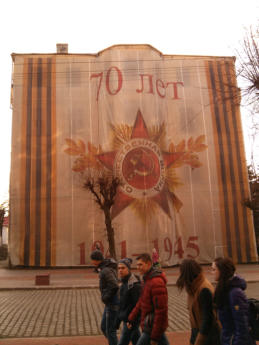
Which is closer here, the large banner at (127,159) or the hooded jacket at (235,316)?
the hooded jacket at (235,316)

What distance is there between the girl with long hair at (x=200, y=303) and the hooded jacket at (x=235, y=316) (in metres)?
0.10

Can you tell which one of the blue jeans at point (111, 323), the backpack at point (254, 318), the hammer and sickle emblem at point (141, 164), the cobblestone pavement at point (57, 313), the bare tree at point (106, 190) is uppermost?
the hammer and sickle emblem at point (141, 164)

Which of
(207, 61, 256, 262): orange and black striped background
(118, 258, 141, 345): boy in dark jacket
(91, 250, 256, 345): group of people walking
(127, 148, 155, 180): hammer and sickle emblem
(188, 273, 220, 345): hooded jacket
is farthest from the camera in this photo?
(207, 61, 256, 262): orange and black striped background

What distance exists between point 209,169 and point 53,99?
11.5 meters

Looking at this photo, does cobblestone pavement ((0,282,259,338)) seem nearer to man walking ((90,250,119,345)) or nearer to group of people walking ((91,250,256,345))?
man walking ((90,250,119,345))

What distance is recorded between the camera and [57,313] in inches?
377

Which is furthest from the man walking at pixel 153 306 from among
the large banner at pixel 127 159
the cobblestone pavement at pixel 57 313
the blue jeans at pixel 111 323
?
the large banner at pixel 127 159

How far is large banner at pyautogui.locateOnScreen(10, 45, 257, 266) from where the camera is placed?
77.4 ft

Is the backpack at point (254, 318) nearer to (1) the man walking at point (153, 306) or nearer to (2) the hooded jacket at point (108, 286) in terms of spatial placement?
(1) the man walking at point (153, 306)

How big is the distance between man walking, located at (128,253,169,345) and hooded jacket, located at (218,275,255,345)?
0.68m

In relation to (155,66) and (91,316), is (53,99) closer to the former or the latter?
(155,66)

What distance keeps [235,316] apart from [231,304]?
0.11 m

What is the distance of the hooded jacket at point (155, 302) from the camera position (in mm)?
4070

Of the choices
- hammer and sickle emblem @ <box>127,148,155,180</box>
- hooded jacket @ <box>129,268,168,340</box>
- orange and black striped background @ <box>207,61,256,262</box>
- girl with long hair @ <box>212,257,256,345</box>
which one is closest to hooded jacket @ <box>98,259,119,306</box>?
hooded jacket @ <box>129,268,168,340</box>
